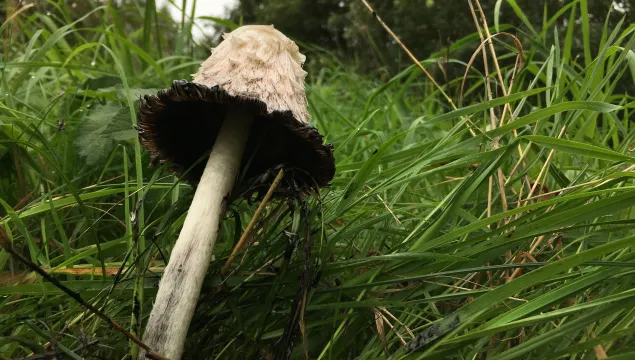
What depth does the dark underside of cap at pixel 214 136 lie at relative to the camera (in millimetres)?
1271

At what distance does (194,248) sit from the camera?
127 cm

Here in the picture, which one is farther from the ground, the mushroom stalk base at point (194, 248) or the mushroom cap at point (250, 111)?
the mushroom cap at point (250, 111)

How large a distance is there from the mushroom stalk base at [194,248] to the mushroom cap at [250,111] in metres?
0.05

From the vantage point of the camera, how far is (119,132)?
74.2 inches

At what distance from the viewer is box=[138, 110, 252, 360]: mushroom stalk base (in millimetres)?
1177

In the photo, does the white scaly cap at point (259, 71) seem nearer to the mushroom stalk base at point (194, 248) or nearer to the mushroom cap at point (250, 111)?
the mushroom cap at point (250, 111)

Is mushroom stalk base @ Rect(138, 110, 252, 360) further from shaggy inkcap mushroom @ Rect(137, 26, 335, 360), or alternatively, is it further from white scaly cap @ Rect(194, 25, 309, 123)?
white scaly cap @ Rect(194, 25, 309, 123)

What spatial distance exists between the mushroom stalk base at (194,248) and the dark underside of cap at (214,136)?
0.05 meters

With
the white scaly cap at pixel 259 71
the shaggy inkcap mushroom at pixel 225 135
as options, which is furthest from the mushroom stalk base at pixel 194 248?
the white scaly cap at pixel 259 71

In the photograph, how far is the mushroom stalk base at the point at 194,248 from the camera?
1.18 metres

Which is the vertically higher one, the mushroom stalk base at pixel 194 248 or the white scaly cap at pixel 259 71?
the white scaly cap at pixel 259 71

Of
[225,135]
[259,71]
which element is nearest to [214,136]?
[225,135]

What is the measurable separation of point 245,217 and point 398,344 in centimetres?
102

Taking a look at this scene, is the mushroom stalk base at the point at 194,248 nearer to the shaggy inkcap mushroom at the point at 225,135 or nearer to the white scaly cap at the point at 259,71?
the shaggy inkcap mushroom at the point at 225,135
